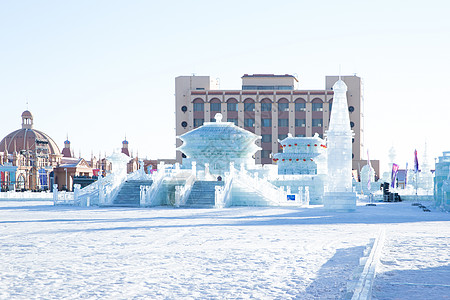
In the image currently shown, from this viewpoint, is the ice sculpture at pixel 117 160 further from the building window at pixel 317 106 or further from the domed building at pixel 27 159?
the building window at pixel 317 106

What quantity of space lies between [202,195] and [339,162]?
888 centimetres

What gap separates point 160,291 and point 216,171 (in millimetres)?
35754

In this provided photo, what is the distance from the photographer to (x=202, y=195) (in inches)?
1356

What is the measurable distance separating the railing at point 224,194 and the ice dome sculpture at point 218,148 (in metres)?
9.27

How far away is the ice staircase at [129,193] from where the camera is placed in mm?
34500

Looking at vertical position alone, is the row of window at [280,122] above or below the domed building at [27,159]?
above

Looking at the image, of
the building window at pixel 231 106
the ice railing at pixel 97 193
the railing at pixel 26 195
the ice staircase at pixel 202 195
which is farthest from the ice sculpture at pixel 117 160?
the building window at pixel 231 106

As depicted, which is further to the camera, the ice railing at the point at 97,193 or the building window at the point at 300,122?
the building window at the point at 300,122

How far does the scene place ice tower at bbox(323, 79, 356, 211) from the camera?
28.9 m

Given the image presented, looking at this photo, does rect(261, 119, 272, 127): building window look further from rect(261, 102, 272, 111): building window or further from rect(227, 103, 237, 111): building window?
rect(227, 103, 237, 111): building window

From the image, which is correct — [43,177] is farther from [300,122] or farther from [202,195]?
[202,195]

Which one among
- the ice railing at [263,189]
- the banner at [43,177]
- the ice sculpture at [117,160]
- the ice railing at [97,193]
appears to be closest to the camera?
the ice railing at [97,193]

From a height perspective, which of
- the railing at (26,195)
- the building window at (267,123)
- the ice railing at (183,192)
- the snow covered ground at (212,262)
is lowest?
the railing at (26,195)

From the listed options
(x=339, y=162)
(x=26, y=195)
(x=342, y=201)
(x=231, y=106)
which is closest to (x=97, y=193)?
(x=26, y=195)
